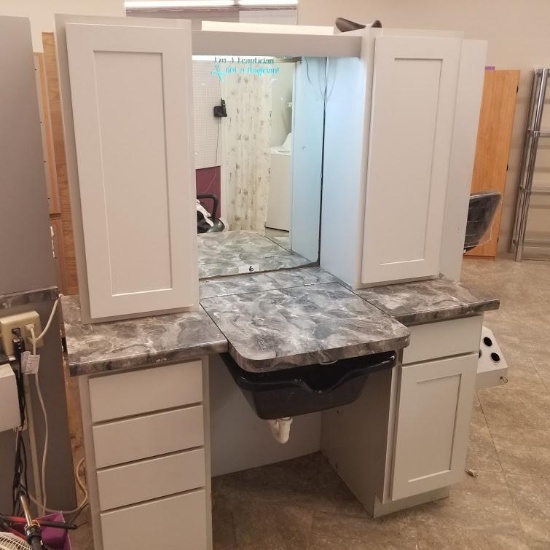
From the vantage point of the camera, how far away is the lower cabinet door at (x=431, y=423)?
1.86 meters

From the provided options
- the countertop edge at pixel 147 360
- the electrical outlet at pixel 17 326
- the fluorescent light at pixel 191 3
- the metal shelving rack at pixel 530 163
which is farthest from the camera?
the metal shelving rack at pixel 530 163

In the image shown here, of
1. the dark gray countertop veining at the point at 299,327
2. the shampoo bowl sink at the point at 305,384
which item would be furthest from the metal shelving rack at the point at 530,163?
the shampoo bowl sink at the point at 305,384

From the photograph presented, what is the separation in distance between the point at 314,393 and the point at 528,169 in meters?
4.10

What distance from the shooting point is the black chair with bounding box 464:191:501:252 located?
9.47ft

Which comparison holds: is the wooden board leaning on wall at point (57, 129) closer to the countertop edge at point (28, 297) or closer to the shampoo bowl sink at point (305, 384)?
the countertop edge at point (28, 297)

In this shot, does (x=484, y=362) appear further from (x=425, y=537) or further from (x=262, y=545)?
(x=262, y=545)

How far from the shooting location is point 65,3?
4254mm

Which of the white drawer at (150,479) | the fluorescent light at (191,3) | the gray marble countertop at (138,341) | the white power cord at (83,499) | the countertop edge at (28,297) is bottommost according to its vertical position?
the white power cord at (83,499)

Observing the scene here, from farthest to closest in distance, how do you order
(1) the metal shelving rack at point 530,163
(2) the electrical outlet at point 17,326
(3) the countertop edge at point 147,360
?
1. (1) the metal shelving rack at point 530,163
2. (2) the electrical outlet at point 17,326
3. (3) the countertop edge at point 147,360

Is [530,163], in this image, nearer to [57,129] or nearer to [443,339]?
[443,339]

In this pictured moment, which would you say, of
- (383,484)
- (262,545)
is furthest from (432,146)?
(262,545)

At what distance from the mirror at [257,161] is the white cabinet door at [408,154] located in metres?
0.32

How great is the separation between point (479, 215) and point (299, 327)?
1676 millimetres

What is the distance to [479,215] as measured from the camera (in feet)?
9.66
